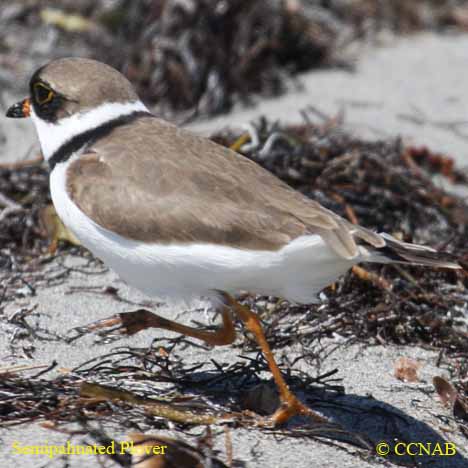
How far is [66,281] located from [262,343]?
3.89ft

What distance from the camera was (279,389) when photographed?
2844mm

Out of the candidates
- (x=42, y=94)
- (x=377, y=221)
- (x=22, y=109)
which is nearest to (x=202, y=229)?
(x=42, y=94)

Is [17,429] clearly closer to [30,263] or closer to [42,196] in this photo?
[30,263]

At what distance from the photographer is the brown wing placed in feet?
8.80

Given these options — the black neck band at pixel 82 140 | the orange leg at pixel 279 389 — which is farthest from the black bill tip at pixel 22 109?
the orange leg at pixel 279 389

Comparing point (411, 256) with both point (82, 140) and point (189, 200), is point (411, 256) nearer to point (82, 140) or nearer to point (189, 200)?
point (189, 200)

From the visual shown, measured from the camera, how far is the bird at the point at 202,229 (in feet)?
8.77

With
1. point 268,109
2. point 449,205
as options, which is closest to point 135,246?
point 449,205

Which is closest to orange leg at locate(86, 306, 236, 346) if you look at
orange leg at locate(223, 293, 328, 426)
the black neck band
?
orange leg at locate(223, 293, 328, 426)

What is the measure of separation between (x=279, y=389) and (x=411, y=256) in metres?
0.56

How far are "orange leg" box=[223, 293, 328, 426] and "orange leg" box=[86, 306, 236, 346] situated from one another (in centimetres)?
14

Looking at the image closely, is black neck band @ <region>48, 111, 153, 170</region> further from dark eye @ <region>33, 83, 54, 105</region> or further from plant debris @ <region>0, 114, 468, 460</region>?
plant debris @ <region>0, 114, 468, 460</region>

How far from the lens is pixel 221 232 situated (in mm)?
2678

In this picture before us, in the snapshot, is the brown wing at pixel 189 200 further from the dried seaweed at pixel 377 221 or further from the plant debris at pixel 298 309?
the dried seaweed at pixel 377 221
